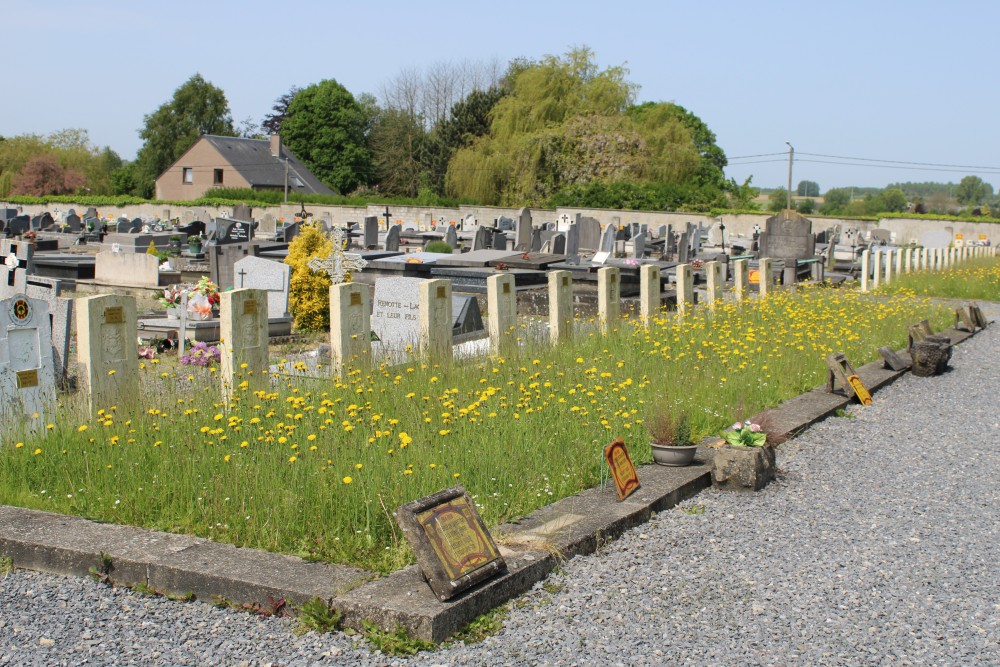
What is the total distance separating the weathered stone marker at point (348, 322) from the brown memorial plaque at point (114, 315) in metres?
1.89

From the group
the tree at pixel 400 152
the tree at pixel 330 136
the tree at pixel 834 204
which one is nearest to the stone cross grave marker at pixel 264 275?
the tree at pixel 834 204

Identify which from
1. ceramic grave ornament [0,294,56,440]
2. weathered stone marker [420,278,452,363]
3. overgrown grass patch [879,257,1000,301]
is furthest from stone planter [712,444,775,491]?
overgrown grass patch [879,257,1000,301]

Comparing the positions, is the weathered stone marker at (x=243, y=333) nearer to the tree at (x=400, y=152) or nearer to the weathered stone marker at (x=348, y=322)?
the weathered stone marker at (x=348, y=322)

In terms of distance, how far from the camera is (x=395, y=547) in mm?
4691

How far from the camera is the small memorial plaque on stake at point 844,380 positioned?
30.5ft

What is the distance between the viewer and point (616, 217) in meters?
45.0

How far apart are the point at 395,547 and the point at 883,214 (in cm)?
4480

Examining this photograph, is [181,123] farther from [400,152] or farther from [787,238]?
[787,238]

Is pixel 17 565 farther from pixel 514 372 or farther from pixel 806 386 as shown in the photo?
pixel 806 386

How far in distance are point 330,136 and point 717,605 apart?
2960 inches

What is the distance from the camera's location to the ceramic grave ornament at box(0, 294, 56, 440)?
6703 millimetres

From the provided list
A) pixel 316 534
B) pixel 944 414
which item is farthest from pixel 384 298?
pixel 316 534

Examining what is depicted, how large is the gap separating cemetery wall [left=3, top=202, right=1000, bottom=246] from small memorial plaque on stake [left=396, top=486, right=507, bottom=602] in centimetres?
3522

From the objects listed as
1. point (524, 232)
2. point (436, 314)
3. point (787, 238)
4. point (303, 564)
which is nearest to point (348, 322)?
point (436, 314)
